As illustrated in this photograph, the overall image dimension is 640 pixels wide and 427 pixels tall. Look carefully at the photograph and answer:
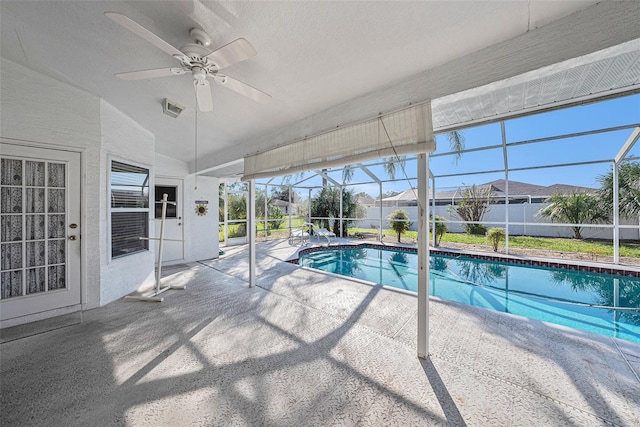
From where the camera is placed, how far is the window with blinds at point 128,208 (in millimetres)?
3514

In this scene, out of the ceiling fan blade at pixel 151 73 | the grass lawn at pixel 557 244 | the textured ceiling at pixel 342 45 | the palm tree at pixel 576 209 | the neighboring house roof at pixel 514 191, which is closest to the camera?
the textured ceiling at pixel 342 45

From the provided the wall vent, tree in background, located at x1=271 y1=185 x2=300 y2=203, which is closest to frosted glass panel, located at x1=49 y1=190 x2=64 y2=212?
the wall vent

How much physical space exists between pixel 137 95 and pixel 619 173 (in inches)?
385

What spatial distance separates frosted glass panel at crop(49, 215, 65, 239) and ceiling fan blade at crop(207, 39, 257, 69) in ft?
9.66

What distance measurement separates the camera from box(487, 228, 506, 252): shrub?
7.12 m

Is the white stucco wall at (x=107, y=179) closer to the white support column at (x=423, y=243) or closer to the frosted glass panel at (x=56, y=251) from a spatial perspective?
the frosted glass panel at (x=56, y=251)

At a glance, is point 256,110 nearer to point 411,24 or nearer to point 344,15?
point 344,15

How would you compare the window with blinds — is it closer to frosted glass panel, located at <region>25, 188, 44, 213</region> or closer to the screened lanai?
frosted glass panel, located at <region>25, 188, 44, 213</region>

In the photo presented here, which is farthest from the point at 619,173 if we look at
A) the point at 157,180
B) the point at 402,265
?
the point at 157,180

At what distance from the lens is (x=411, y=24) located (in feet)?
5.37

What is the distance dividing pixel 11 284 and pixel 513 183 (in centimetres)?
1563

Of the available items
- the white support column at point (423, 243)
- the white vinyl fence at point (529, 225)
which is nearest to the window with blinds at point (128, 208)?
the white support column at point (423, 243)

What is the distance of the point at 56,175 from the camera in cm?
295

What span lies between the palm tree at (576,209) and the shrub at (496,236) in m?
1.63
